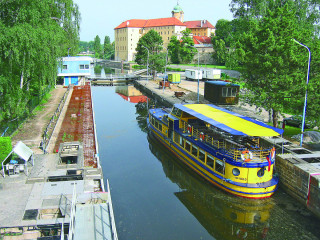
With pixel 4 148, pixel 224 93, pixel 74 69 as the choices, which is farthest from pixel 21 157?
pixel 74 69

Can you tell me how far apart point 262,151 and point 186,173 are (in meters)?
7.49

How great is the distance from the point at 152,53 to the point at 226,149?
81.0m

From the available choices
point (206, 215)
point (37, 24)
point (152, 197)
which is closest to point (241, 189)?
point (206, 215)

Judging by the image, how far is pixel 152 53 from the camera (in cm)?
9969

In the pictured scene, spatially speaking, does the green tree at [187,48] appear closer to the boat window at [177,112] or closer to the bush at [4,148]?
the boat window at [177,112]

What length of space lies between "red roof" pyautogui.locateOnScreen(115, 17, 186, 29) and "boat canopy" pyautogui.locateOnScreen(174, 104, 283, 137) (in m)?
140

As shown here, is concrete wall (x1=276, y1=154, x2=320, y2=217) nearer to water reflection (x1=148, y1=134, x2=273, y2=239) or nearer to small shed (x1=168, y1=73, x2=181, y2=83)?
Result: water reflection (x1=148, y1=134, x2=273, y2=239)

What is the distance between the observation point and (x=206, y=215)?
20.3 metres

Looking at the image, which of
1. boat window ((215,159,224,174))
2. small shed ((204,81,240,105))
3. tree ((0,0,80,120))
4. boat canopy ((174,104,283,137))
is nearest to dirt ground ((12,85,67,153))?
tree ((0,0,80,120))

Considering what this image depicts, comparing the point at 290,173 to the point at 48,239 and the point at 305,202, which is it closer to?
the point at 305,202

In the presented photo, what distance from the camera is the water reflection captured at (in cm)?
1853

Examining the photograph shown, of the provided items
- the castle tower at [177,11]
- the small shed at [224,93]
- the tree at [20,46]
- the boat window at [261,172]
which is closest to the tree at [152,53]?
the small shed at [224,93]

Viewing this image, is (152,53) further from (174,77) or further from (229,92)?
(229,92)

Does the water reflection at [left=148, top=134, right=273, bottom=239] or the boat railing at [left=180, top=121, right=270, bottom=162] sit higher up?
the boat railing at [left=180, top=121, right=270, bottom=162]
